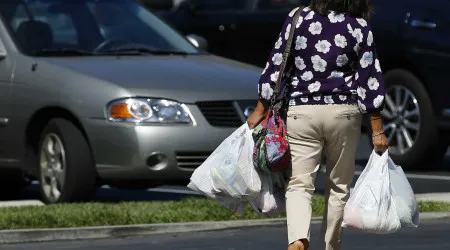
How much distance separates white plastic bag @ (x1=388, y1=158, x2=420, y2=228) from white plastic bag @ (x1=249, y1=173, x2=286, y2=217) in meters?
0.53

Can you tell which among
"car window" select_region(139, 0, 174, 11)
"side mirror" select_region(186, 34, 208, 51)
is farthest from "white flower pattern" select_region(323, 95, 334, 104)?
"car window" select_region(139, 0, 174, 11)

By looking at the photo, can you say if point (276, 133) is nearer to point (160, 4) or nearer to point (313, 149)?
point (313, 149)

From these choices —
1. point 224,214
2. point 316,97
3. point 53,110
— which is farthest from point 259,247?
point 53,110

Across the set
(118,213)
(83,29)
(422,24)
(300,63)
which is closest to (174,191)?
(83,29)

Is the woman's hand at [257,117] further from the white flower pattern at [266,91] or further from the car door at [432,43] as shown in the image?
the car door at [432,43]

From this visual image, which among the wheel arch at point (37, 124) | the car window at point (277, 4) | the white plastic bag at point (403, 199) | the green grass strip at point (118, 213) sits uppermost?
the white plastic bag at point (403, 199)

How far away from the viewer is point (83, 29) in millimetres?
12320

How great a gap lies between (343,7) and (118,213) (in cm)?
353

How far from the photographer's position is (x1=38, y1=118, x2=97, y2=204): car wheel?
11.2 m

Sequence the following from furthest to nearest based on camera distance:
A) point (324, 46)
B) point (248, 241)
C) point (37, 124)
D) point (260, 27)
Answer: point (260, 27)
point (37, 124)
point (248, 241)
point (324, 46)

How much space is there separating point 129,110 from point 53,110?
0.78m

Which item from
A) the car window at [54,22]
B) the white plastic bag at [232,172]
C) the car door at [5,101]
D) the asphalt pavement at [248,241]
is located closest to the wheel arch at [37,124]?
the car door at [5,101]

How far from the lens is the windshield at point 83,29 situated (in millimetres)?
12109

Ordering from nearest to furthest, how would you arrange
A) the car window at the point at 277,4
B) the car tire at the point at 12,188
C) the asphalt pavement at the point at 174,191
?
the asphalt pavement at the point at 174,191 < the car tire at the point at 12,188 < the car window at the point at 277,4
